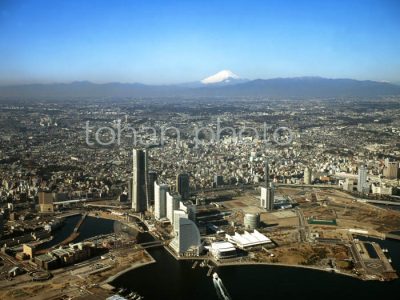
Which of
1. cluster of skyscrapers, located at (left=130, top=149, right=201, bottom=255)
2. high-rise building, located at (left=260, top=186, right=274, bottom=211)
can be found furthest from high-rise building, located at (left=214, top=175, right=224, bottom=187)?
high-rise building, located at (left=260, top=186, right=274, bottom=211)

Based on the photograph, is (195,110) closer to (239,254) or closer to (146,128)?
(146,128)

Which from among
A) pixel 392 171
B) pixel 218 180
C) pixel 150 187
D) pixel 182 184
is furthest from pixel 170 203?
pixel 392 171

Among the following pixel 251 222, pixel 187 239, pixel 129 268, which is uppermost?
pixel 187 239

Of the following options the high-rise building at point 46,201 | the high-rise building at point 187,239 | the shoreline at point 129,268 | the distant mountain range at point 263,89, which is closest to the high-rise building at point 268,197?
the high-rise building at point 187,239

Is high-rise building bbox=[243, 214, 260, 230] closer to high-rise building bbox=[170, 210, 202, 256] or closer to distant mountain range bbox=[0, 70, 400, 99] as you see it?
high-rise building bbox=[170, 210, 202, 256]

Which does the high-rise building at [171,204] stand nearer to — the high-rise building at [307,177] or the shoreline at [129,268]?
the shoreline at [129,268]

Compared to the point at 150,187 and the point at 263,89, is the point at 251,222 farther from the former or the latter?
the point at 263,89
